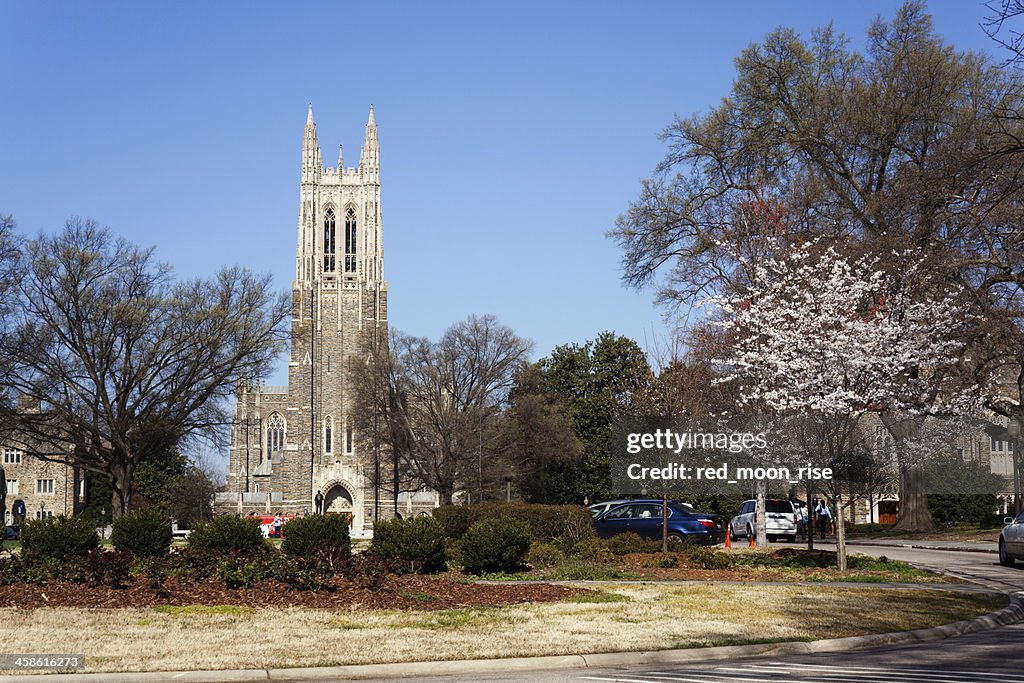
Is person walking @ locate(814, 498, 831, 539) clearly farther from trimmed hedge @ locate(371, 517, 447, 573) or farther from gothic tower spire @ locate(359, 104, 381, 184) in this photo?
gothic tower spire @ locate(359, 104, 381, 184)

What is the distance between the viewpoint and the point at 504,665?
10.8 m

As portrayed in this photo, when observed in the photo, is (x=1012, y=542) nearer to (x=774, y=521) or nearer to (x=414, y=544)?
(x=414, y=544)

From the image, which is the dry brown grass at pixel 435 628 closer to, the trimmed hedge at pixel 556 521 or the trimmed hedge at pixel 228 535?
the trimmed hedge at pixel 228 535

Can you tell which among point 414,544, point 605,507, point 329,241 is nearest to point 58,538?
point 414,544

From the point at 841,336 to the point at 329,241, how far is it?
284 feet

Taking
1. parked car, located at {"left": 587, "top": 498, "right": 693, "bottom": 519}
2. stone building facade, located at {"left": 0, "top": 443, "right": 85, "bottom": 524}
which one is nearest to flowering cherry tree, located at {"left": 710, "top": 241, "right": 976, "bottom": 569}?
parked car, located at {"left": 587, "top": 498, "right": 693, "bottom": 519}

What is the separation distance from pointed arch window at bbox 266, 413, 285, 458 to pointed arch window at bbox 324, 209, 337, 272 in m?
15.9

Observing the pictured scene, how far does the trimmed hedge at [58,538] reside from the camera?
720 inches

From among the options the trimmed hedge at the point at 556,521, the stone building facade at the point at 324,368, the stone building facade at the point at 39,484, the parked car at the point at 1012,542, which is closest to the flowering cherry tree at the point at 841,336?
the parked car at the point at 1012,542

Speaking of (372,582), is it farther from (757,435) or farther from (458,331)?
(458,331)

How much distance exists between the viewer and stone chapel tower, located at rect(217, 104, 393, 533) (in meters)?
98.8

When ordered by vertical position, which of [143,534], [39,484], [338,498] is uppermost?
[39,484]

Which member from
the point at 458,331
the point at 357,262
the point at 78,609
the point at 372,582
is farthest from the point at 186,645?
the point at 357,262

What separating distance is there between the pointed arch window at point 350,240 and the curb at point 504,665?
308ft
